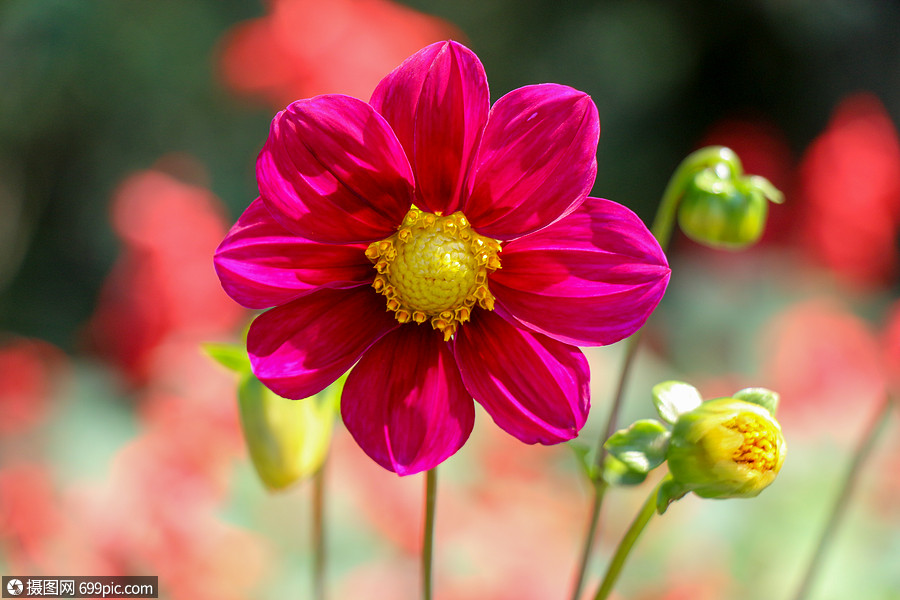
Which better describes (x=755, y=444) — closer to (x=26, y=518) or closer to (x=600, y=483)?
(x=600, y=483)

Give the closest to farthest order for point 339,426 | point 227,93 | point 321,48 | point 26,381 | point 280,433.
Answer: point 280,433
point 339,426
point 26,381
point 321,48
point 227,93

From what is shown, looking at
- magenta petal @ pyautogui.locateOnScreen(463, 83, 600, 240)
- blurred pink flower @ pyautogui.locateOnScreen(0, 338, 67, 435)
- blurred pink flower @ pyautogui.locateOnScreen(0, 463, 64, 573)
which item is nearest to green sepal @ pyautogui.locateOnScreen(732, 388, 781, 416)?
magenta petal @ pyautogui.locateOnScreen(463, 83, 600, 240)

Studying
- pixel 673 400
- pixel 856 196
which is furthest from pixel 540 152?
pixel 856 196

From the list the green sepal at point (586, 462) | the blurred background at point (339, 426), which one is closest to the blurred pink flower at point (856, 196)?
the blurred background at point (339, 426)

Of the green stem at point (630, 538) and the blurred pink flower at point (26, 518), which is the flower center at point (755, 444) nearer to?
the green stem at point (630, 538)

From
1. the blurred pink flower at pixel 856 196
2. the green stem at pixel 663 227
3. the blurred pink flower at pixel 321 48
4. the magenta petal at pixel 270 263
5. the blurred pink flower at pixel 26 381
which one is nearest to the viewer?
the magenta petal at pixel 270 263

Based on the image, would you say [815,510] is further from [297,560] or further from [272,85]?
[272,85]
